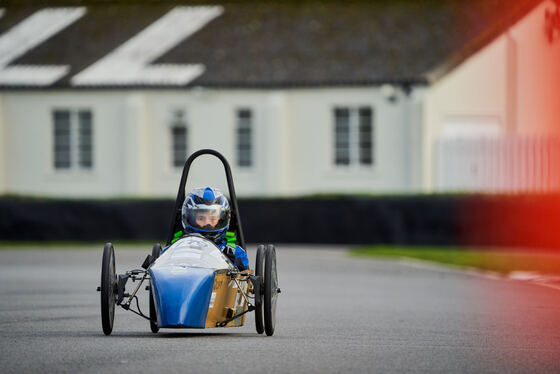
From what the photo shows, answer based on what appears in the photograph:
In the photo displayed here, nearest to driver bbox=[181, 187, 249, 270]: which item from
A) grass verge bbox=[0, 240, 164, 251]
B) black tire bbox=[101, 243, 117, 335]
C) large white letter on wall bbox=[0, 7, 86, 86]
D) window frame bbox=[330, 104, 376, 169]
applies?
black tire bbox=[101, 243, 117, 335]

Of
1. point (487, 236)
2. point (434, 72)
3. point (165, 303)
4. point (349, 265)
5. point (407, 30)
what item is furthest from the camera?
point (407, 30)

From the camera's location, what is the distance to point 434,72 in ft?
119

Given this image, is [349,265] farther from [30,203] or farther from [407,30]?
[407,30]

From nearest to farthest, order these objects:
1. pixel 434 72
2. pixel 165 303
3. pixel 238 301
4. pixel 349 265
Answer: pixel 165 303, pixel 238 301, pixel 349 265, pixel 434 72

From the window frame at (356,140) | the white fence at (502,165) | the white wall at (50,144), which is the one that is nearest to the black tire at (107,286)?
the white fence at (502,165)

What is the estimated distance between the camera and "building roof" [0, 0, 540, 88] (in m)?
37.5

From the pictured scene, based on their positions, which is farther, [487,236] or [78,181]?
[78,181]

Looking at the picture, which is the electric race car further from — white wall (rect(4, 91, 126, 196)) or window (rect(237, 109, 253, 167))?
white wall (rect(4, 91, 126, 196))

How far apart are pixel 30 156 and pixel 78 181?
61.6 inches

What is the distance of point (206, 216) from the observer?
1257cm

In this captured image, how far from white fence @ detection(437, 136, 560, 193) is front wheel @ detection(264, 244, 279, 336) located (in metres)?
22.9

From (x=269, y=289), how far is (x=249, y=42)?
27.5 metres

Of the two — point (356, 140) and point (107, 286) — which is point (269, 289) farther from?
point (356, 140)

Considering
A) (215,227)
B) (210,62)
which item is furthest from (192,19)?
(215,227)
